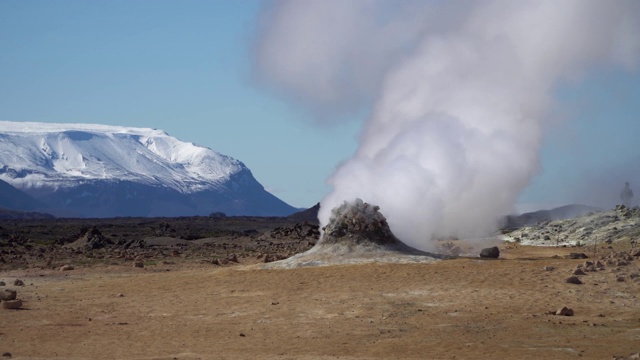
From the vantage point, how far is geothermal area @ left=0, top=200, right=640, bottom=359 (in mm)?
19188

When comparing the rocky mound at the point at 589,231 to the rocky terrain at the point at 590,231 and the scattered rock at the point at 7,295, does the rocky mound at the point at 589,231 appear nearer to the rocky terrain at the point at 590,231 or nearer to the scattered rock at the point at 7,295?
the rocky terrain at the point at 590,231

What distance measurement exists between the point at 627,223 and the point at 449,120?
49.6 ft

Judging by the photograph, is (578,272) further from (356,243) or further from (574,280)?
(356,243)

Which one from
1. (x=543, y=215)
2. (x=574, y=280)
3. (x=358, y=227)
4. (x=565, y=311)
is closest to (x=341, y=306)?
(x=565, y=311)

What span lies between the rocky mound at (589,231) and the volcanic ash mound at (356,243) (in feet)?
53.6

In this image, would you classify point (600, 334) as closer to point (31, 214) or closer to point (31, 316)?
point (31, 316)

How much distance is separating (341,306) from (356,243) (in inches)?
297

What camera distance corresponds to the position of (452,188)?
1457 inches

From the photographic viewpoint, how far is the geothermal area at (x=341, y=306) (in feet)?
63.0

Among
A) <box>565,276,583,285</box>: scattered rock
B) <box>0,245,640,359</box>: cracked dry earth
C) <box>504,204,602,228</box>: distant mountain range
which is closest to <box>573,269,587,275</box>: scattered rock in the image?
<box>0,245,640,359</box>: cracked dry earth

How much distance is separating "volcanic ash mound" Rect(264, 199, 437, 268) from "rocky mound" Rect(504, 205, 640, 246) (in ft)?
53.6

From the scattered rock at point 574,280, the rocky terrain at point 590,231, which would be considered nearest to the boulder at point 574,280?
the scattered rock at point 574,280

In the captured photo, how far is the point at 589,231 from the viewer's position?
49031mm

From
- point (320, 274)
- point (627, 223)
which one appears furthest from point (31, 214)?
point (320, 274)
